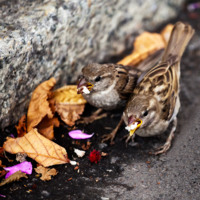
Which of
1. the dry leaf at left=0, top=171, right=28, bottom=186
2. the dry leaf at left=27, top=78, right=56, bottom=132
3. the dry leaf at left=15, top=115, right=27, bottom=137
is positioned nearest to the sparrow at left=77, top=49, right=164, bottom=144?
the dry leaf at left=27, top=78, right=56, bottom=132

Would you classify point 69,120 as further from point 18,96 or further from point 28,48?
point 28,48

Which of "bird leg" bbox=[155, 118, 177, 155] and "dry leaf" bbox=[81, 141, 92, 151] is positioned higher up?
"dry leaf" bbox=[81, 141, 92, 151]

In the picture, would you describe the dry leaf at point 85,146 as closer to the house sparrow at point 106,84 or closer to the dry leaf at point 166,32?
the house sparrow at point 106,84

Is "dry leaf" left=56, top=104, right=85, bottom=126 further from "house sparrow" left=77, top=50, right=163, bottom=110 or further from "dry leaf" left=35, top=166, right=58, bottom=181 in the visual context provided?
"dry leaf" left=35, top=166, right=58, bottom=181

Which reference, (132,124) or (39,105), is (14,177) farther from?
(132,124)

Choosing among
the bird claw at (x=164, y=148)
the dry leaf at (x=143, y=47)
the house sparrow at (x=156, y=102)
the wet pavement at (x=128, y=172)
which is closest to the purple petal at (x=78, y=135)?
the wet pavement at (x=128, y=172)

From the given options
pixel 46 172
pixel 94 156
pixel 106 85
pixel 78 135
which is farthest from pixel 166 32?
pixel 46 172
